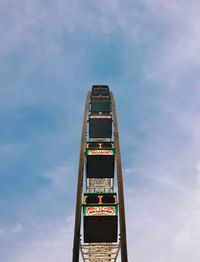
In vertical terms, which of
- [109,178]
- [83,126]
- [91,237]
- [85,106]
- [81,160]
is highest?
[85,106]

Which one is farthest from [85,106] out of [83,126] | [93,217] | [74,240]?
[74,240]

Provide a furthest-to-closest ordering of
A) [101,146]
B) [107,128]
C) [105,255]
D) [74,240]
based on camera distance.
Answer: [107,128] < [101,146] < [105,255] < [74,240]

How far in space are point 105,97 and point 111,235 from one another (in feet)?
52.1

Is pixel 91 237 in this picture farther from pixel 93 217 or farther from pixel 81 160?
pixel 81 160

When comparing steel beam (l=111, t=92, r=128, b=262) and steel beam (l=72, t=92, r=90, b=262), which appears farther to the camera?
steel beam (l=111, t=92, r=128, b=262)

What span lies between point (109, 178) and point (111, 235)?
7127mm

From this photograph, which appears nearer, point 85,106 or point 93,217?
point 93,217

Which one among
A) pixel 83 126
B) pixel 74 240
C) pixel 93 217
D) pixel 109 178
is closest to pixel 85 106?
pixel 83 126

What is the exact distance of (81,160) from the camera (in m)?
26.2

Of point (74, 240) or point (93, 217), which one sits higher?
point (93, 217)

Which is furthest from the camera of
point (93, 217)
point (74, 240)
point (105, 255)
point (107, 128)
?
point (107, 128)

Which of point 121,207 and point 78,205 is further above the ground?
point 78,205

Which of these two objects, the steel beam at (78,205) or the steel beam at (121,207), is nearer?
the steel beam at (78,205)

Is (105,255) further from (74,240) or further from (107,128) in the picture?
(107,128)
